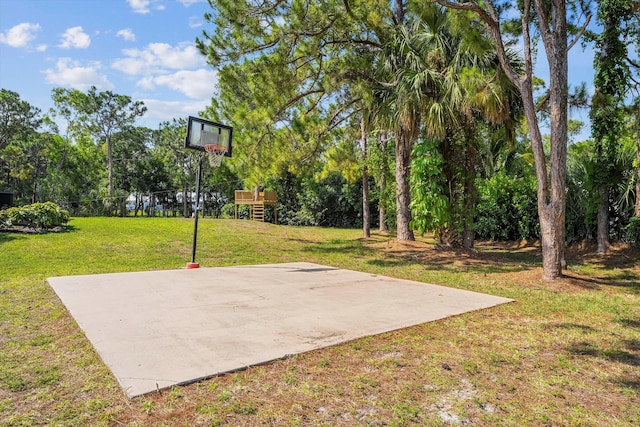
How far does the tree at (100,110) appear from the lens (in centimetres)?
2512

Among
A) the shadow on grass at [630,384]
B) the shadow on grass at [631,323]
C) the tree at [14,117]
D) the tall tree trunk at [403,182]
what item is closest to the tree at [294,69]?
the tall tree trunk at [403,182]

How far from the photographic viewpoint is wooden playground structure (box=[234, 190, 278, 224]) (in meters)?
20.2

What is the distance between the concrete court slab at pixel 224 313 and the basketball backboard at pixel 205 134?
2552 millimetres

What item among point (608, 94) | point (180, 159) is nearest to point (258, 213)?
point (180, 159)

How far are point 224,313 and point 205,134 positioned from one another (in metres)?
4.69

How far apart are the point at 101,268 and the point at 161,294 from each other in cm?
295

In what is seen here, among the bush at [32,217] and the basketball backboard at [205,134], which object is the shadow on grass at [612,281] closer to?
the basketball backboard at [205,134]

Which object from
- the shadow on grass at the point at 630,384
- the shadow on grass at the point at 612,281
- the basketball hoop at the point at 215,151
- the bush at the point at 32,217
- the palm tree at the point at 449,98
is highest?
the palm tree at the point at 449,98

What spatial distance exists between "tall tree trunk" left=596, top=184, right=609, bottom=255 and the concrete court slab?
208 inches

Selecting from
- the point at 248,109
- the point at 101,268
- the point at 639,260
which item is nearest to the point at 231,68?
the point at 248,109

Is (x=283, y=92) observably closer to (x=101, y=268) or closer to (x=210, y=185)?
(x=101, y=268)

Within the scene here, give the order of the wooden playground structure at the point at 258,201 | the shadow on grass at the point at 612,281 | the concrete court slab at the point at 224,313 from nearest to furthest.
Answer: the concrete court slab at the point at 224,313
the shadow on grass at the point at 612,281
the wooden playground structure at the point at 258,201

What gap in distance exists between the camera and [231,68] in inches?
338

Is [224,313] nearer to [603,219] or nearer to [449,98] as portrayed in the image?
[449,98]
